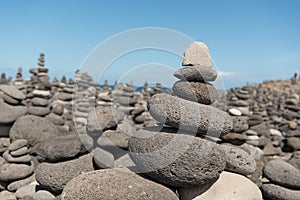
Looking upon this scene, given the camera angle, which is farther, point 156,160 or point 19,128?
point 19,128

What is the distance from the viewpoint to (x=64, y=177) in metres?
5.35

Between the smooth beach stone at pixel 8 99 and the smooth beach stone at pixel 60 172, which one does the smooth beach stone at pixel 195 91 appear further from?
the smooth beach stone at pixel 8 99

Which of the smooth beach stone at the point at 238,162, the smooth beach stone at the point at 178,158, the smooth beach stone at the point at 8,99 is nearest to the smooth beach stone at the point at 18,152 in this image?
the smooth beach stone at the point at 8,99

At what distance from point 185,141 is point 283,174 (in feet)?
9.36

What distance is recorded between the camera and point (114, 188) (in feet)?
13.9

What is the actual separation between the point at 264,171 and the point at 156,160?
3102 millimetres

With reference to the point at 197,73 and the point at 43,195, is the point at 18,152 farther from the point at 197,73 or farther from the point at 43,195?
the point at 197,73

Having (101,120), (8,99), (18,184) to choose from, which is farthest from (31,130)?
(101,120)

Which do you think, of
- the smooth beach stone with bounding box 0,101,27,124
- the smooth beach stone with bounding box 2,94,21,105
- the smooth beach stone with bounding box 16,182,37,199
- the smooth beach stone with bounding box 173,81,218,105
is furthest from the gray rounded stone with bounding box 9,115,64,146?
the smooth beach stone with bounding box 173,81,218,105

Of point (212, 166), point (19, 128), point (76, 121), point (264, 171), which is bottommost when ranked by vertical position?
point (76, 121)

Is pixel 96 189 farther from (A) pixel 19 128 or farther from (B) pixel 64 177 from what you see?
(A) pixel 19 128

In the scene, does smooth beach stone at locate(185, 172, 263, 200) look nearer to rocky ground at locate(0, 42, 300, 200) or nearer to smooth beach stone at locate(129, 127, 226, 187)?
rocky ground at locate(0, 42, 300, 200)

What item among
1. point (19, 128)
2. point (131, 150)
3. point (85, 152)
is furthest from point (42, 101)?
point (131, 150)

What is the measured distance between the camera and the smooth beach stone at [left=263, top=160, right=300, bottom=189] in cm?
580
